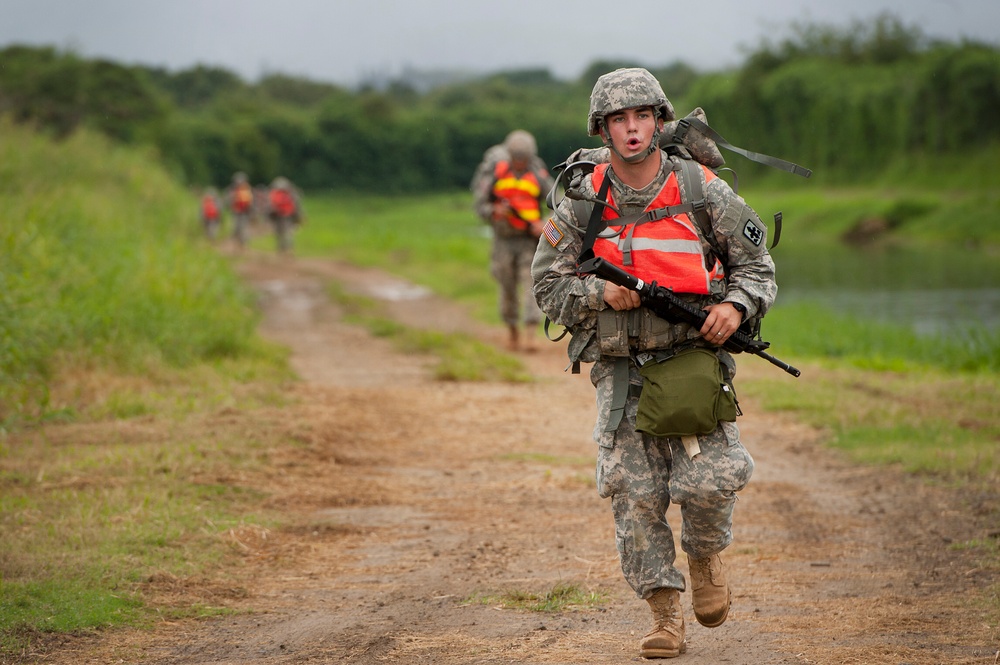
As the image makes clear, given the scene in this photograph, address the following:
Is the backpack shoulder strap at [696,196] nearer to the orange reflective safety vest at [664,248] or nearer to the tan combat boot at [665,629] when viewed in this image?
the orange reflective safety vest at [664,248]

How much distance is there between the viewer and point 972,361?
1345 cm

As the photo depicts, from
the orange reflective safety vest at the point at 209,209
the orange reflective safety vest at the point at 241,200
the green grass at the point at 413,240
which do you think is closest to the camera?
the green grass at the point at 413,240

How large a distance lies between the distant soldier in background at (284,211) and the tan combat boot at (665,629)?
26237 millimetres

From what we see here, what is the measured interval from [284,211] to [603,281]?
2620cm

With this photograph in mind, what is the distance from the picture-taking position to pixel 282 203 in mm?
29500

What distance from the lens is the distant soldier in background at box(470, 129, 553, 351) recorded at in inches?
486

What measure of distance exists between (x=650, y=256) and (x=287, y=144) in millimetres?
64388

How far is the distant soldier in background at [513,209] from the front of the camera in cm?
1234

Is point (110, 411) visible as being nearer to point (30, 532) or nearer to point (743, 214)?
point (30, 532)

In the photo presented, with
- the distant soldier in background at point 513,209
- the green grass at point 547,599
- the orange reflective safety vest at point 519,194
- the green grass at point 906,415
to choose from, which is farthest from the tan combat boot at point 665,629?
the orange reflective safety vest at point 519,194

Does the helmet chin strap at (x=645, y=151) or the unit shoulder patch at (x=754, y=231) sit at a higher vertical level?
the helmet chin strap at (x=645, y=151)

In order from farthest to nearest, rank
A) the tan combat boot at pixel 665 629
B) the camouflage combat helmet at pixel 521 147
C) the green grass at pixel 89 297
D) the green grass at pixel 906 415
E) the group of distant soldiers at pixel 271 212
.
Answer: the group of distant soldiers at pixel 271 212 → the camouflage combat helmet at pixel 521 147 → the green grass at pixel 89 297 → the green grass at pixel 906 415 → the tan combat boot at pixel 665 629

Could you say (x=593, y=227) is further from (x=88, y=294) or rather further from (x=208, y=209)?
(x=208, y=209)

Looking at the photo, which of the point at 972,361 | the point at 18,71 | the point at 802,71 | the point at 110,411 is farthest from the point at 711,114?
the point at 110,411
